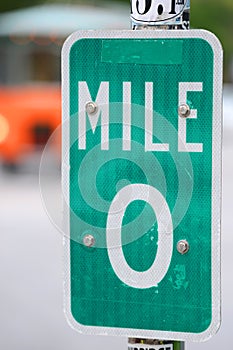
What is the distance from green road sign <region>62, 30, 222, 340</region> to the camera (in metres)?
2.61

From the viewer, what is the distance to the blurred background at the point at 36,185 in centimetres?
748

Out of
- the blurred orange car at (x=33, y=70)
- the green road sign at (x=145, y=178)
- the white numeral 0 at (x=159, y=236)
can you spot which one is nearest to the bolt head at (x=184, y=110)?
the green road sign at (x=145, y=178)

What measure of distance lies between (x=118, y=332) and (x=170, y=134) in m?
0.46

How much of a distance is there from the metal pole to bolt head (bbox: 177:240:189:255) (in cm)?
23

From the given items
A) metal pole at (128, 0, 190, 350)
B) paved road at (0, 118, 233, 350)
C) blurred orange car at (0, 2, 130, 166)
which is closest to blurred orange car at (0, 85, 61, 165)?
blurred orange car at (0, 2, 130, 166)

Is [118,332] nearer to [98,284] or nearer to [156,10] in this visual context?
[98,284]

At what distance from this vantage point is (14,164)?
18609 millimetres

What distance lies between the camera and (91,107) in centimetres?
268

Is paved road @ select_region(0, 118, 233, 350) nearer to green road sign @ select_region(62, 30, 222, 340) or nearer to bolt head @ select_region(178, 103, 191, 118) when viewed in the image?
green road sign @ select_region(62, 30, 222, 340)

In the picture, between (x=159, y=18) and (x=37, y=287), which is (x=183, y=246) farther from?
(x=37, y=287)

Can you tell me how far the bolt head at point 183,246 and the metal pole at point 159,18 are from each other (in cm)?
23

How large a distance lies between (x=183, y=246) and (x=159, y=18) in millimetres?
522

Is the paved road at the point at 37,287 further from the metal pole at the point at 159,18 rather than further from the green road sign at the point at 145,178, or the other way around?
the metal pole at the point at 159,18

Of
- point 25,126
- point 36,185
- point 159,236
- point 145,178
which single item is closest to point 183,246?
point 159,236
